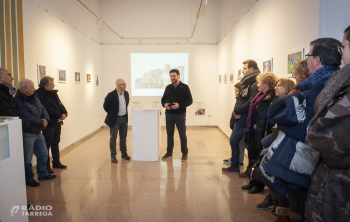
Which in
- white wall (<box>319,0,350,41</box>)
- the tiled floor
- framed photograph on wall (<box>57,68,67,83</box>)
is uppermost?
white wall (<box>319,0,350,41</box>)

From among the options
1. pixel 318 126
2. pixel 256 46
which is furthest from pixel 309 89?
pixel 256 46

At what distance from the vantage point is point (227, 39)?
7160mm

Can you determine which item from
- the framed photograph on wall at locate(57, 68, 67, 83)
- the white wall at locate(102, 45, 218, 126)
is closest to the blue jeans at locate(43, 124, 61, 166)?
the framed photograph on wall at locate(57, 68, 67, 83)

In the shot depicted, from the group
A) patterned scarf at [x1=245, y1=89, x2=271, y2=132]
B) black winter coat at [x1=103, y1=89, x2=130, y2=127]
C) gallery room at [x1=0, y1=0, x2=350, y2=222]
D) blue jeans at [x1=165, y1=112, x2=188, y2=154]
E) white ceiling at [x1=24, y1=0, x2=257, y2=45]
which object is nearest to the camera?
gallery room at [x1=0, y1=0, x2=350, y2=222]

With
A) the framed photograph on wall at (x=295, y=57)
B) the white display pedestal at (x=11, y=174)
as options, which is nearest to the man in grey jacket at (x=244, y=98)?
the framed photograph on wall at (x=295, y=57)

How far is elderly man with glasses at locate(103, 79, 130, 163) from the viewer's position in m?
4.46

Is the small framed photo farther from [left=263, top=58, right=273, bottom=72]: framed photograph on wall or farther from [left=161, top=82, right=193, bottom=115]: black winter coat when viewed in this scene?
[left=263, top=58, right=273, bottom=72]: framed photograph on wall

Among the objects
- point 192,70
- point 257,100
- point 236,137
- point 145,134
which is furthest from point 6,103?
point 192,70

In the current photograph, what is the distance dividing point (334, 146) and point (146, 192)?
2.49 metres

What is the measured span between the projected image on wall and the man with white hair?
5.37 metres

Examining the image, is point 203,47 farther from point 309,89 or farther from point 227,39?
point 309,89

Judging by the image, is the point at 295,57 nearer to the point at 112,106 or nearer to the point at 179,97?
the point at 179,97

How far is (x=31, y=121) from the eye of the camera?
130 inches

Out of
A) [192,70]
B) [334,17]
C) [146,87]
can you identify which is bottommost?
[146,87]
